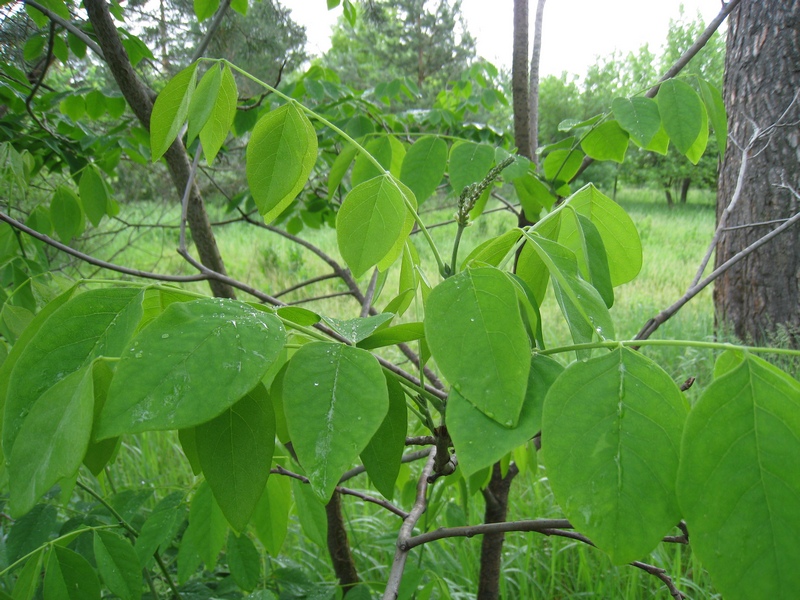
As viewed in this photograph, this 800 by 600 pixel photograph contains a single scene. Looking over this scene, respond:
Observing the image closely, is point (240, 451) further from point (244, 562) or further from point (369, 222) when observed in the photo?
point (244, 562)

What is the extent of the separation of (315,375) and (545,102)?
25.5 ft

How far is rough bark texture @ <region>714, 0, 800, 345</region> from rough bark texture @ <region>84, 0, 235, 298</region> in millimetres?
1998

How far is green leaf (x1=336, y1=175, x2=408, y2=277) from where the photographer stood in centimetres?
40

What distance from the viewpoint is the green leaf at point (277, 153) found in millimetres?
409

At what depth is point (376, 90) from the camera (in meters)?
1.63

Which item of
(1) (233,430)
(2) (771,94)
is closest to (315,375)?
(1) (233,430)

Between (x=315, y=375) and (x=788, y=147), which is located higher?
(x=788, y=147)

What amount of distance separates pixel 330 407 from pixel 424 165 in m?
0.48

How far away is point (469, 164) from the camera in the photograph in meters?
0.70

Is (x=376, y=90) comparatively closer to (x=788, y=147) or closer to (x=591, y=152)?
(x=591, y=152)

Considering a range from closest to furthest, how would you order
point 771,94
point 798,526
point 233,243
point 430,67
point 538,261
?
point 798,526 → point 538,261 → point 771,94 → point 233,243 → point 430,67

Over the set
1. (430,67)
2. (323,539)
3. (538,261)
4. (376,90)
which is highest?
(430,67)

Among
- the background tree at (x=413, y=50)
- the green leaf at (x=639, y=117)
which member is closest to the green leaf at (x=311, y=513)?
the green leaf at (x=639, y=117)

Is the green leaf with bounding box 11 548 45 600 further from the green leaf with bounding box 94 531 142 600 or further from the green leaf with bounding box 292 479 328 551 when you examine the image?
the green leaf with bounding box 292 479 328 551
